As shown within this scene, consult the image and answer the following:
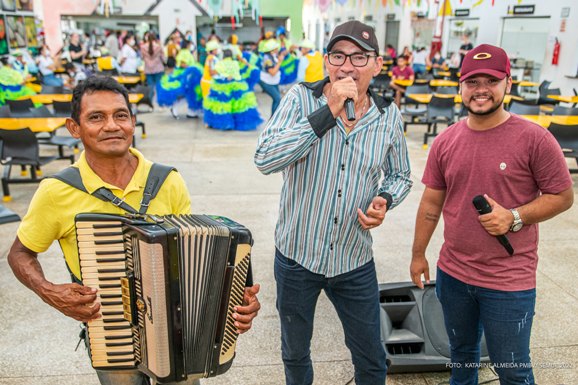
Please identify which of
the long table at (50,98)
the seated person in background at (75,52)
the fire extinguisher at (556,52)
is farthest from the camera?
the seated person in background at (75,52)

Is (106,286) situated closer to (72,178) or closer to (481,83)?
(72,178)

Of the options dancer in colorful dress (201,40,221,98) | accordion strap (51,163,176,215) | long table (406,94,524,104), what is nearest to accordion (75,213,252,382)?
accordion strap (51,163,176,215)

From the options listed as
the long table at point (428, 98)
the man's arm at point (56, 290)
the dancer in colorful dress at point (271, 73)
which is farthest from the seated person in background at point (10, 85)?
the man's arm at point (56, 290)

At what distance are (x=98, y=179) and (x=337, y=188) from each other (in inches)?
35.4

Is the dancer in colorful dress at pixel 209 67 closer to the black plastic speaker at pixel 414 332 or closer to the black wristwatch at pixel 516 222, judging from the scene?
the black plastic speaker at pixel 414 332

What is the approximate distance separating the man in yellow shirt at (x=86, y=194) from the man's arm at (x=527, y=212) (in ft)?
3.11

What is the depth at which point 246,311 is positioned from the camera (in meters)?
1.64

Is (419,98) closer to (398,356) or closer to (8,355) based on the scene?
(398,356)

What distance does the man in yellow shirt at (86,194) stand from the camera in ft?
5.33

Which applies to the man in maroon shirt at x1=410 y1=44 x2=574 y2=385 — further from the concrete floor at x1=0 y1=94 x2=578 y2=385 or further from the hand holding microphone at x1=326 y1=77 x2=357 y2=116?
the concrete floor at x1=0 y1=94 x2=578 y2=385

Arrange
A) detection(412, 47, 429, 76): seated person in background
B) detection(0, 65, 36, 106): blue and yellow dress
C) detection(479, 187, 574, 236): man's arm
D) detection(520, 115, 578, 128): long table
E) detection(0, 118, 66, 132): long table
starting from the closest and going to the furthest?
detection(479, 187, 574, 236): man's arm → detection(0, 118, 66, 132): long table → detection(520, 115, 578, 128): long table → detection(0, 65, 36, 106): blue and yellow dress → detection(412, 47, 429, 76): seated person in background

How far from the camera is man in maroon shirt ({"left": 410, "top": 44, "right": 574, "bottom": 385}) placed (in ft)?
6.17

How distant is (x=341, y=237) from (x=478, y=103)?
0.77 metres

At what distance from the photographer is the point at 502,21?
14.7 m
